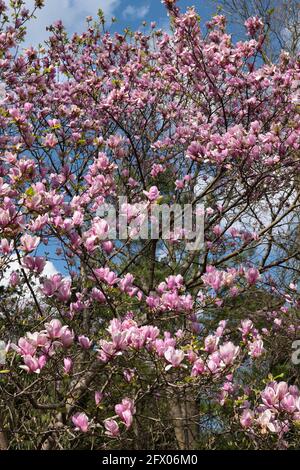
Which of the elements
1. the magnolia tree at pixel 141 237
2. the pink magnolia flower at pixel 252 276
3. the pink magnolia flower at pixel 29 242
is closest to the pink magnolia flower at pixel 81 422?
the magnolia tree at pixel 141 237

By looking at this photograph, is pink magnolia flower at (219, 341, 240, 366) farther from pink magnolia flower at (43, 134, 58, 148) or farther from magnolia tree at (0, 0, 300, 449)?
pink magnolia flower at (43, 134, 58, 148)

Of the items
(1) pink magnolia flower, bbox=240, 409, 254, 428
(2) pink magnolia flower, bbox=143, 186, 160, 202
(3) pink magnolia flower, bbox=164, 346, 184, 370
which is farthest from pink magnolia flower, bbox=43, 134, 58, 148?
(1) pink magnolia flower, bbox=240, 409, 254, 428

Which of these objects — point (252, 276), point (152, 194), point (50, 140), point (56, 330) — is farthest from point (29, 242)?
point (252, 276)

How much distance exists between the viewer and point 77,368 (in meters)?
3.73

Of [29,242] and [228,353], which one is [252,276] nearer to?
[228,353]

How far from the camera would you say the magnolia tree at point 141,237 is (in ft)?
9.03

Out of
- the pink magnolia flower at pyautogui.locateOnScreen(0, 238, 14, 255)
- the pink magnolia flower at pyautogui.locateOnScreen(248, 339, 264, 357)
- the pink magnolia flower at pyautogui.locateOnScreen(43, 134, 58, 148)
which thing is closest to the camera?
the pink magnolia flower at pyautogui.locateOnScreen(0, 238, 14, 255)

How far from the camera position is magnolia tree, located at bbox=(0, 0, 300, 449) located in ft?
9.03

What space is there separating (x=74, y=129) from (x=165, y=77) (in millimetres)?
1536

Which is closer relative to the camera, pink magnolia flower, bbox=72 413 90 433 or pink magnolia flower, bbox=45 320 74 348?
pink magnolia flower, bbox=45 320 74 348

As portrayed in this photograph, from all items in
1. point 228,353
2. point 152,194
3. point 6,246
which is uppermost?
point 152,194

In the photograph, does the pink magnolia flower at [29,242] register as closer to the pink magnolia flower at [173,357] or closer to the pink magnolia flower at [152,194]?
the pink magnolia flower at [152,194]

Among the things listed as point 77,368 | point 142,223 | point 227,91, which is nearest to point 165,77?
point 227,91

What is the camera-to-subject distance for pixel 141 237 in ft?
12.2
